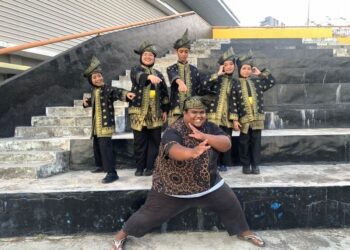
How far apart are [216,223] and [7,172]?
2.42 m

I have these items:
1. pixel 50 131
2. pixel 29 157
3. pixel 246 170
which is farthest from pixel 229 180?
pixel 50 131

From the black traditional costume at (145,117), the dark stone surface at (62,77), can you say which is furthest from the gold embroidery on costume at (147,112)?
the dark stone surface at (62,77)

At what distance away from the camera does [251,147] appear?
4301 millimetres

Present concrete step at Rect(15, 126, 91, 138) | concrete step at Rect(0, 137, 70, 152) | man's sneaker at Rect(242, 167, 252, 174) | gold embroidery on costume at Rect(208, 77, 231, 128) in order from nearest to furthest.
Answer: man's sneaker at Rect(242, 167, 252, 174) < gold embroidery on costume at Rect(208, 77, 231, 128) < concrete step at Rect(0, 137, 70, 152) < concrete step at Rect(15, 126, 91, 138)

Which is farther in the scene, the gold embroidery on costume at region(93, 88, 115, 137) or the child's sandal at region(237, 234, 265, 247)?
the gold embroidery on costume at region(93, 88, 115, 137)

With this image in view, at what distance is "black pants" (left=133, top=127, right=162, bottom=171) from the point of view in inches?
168

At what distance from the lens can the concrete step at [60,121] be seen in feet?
17.9

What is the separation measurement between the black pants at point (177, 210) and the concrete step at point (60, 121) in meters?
2.66

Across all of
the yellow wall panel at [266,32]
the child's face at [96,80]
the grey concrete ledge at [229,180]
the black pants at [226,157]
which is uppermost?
the yellow wall panel at [266,32]

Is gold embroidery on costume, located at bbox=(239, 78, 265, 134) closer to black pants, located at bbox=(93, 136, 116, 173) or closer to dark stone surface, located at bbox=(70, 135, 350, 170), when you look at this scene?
dark stone surface, located at bbox=(70, 135, 350, 170)

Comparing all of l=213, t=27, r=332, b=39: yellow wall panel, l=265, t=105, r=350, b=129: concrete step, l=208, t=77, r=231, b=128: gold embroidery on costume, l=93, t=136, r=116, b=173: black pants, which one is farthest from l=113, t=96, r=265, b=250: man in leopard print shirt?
l=213, t=27, r=332, b=39: yellow wall panel

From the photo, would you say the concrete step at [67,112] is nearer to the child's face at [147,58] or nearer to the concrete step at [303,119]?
the child's face at [147,58]

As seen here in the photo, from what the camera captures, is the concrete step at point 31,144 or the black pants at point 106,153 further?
the concrete step at point 31,144

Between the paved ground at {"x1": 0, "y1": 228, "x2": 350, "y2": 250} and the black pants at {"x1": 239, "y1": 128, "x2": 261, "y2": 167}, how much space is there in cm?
97
